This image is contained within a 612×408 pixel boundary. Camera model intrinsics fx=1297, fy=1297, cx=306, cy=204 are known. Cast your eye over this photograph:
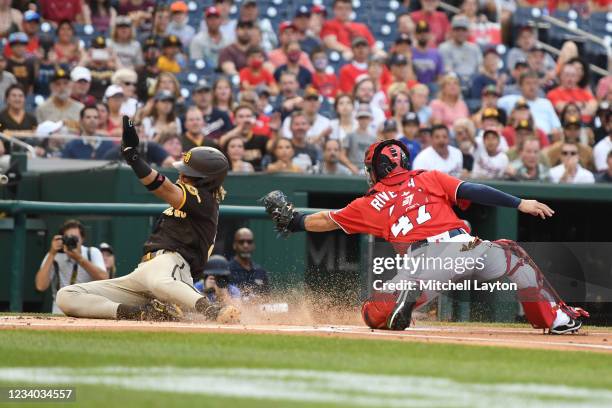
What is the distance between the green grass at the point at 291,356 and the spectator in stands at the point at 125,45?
8.96 meters

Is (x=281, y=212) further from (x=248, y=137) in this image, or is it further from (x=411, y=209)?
(x=248, y=137)

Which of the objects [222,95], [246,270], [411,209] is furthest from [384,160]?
[222,95]

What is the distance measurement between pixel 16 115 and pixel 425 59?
6.36m

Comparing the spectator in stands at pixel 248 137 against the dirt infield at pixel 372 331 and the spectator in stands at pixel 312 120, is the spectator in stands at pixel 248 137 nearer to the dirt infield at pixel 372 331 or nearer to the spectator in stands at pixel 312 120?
the spectator in stands at pixel 312 120

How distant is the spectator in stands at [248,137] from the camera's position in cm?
1469

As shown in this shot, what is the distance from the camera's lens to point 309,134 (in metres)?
15.5

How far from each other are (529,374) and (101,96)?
10.1 m

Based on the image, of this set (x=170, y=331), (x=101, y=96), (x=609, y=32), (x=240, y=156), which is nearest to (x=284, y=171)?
(x=240, y=156)

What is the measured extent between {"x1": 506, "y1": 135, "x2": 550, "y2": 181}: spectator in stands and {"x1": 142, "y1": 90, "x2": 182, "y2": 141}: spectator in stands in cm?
386

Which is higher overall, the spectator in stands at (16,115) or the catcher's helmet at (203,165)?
the spectator in stands at (16,115)

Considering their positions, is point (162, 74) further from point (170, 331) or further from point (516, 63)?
point (170, 331)

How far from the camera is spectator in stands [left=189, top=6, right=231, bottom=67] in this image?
17562 mm

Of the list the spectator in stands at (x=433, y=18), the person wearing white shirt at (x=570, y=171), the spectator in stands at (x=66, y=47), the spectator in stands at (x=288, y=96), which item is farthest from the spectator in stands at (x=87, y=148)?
the spectator in stands at (x=433, y=18)

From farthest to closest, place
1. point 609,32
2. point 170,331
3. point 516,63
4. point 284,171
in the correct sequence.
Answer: point 609,32
point 516,63
point 284,171
point 170,331
